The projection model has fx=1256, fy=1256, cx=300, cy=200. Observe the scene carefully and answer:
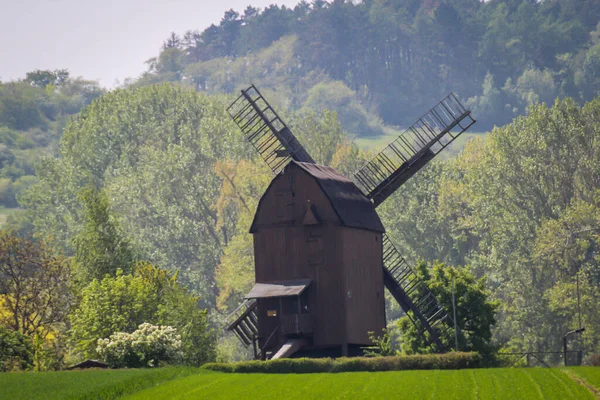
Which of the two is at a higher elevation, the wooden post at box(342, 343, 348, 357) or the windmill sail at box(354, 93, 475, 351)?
the windmill sail at box(354, 93, 475, 351)

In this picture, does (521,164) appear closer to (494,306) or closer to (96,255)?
(494,306)

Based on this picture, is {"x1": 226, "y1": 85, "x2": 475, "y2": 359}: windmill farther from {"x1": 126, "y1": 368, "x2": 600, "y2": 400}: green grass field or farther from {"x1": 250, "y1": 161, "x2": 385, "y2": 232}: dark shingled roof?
{"x1": 126, "y1": 368, "x2": 600, "y2": 400}: green grass field

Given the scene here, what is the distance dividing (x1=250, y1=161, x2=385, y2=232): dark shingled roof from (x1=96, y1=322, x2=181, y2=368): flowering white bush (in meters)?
7.17

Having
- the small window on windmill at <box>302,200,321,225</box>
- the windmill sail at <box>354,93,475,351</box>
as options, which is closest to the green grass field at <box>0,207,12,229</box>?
the windmill sail at <box>354,93,475,351</box>

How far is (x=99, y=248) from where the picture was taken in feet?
248

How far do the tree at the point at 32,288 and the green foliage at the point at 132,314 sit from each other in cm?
486

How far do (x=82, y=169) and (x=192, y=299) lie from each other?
54.7 m

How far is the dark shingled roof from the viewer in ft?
201

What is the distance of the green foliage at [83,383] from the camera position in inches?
1777

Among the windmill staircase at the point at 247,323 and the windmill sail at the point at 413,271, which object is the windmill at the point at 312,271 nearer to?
the windmill staircase at the point at 247,323

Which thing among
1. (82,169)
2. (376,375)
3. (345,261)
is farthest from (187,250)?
(376,375)

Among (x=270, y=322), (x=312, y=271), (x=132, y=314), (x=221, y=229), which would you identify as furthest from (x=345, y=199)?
(x=221, y=229)

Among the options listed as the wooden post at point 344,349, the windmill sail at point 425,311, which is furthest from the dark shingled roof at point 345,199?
the wooden post at point 344,349

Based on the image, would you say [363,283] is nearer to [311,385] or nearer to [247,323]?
[247,323]
